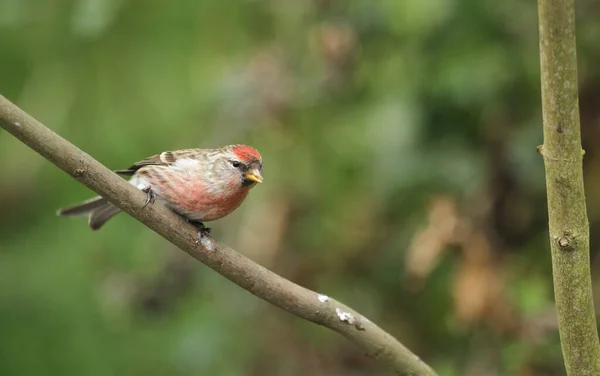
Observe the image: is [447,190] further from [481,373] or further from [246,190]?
[246,190]

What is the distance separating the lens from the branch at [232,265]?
8.23 feet

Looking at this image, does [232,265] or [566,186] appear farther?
[232,265]

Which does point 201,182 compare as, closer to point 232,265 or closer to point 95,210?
point 95,210

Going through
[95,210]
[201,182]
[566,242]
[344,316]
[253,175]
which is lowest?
[344,316]

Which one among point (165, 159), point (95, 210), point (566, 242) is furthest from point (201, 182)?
point (566, 242)

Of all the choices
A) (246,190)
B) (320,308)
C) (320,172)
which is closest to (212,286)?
(320,172)

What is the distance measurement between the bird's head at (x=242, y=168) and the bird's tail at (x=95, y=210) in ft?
2.16

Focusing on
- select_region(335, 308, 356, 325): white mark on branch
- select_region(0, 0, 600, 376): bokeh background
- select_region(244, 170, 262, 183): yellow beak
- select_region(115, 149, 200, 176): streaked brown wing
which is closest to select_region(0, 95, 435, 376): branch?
select_region(335, 308, 356, 325): white mark on branch

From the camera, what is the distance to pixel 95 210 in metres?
4.22

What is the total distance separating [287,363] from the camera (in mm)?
5398

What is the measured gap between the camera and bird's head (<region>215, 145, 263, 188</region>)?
390 centimetres

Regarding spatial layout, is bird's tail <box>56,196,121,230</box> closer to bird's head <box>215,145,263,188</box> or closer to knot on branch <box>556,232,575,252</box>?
bird's head <box>215,145,263,188</box>

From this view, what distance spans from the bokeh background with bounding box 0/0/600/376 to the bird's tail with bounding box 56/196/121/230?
0.78 m

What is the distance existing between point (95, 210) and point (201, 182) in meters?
0.70
